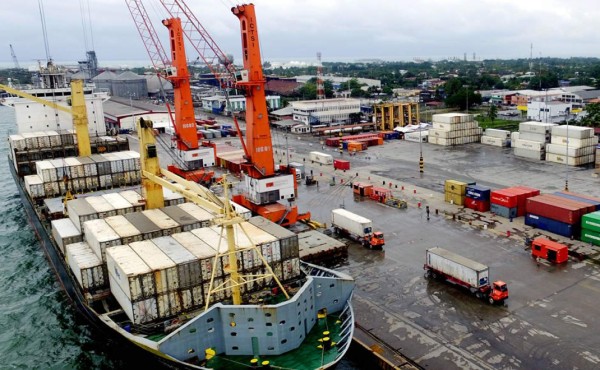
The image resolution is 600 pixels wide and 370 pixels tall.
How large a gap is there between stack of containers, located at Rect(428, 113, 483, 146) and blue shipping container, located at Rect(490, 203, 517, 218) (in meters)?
40.8

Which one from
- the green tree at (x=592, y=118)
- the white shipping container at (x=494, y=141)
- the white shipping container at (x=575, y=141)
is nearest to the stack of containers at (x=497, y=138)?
the white shipping container at (x=494, y=141)

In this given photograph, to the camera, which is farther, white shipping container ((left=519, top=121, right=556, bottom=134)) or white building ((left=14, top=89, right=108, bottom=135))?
white shipping container ((left=519, top=121, right=556, bottom=134))

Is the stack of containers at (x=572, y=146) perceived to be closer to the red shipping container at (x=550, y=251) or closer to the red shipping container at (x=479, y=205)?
the red shipping container at (x=479, y=205)

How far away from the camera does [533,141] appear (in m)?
76.2

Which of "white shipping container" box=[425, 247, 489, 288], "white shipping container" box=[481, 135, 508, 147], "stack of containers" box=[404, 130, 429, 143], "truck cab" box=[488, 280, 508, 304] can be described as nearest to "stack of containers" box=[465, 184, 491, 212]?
"white shipping container" box=[425, 247, 489, 288]

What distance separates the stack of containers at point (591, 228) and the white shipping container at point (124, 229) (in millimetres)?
34460

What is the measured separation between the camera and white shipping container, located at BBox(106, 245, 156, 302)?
2506 cm

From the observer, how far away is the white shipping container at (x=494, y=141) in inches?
3388

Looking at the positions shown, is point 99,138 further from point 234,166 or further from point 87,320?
point 87,320

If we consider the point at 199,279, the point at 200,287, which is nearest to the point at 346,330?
the point at 200,287

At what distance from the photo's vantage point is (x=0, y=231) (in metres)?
52.6

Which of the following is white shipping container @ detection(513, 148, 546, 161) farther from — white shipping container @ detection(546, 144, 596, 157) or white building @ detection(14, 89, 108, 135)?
white building @ detection(14, 89, 108, 135)

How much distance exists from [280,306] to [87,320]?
617 inches

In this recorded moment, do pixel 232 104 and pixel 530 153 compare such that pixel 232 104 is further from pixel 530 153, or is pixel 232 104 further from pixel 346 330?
pixel 346 330
